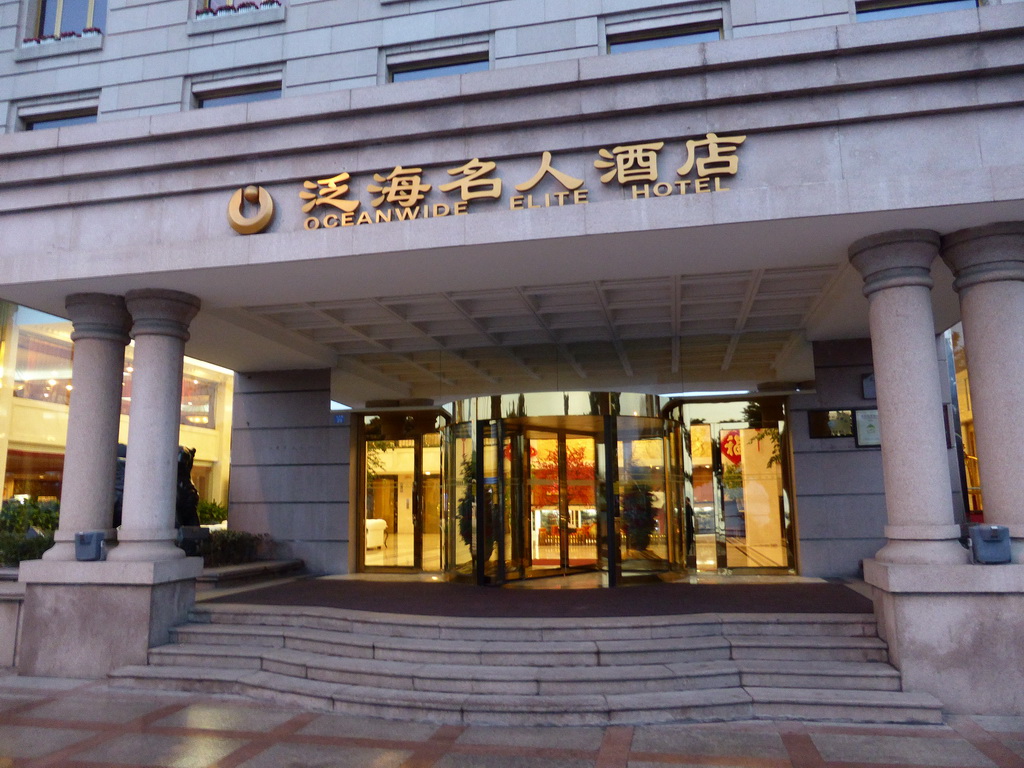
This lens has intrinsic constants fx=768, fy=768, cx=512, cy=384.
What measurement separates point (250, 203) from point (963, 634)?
844cm

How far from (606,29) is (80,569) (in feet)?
30.5

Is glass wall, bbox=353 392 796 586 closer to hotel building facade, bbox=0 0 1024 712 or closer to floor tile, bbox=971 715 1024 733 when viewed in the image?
hotel building facade, bbox=0 0 1024 712

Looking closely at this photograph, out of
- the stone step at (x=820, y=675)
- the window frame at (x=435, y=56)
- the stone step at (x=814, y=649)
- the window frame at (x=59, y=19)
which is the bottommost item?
the stone step at (x=820, y=675)

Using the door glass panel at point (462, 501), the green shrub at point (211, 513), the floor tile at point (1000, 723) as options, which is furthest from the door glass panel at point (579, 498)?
the green shrub at point (211, 513)

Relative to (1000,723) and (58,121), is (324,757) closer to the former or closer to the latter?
(1000,723)

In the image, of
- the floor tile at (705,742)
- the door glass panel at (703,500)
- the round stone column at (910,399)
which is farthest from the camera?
the door glass panel at (703,500)

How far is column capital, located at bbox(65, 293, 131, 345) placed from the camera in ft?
31.2

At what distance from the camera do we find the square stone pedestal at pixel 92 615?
8617 millimetres

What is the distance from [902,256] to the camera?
7566 millimetres

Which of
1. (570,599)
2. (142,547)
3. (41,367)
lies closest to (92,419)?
(142,547)

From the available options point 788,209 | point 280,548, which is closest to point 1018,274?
point 788,209

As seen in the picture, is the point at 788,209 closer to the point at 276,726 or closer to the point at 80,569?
the point at 276,726

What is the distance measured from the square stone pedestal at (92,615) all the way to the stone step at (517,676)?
6.74 ft

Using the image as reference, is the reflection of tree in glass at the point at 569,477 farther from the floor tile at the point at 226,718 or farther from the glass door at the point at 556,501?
the floor tile at the point at 226,718
